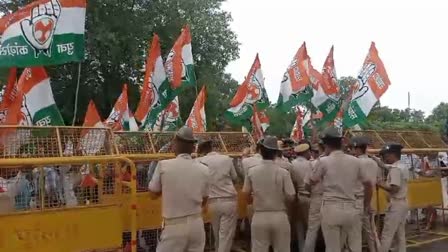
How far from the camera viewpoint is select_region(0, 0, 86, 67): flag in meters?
8.10

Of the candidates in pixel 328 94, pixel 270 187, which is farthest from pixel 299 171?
pixel 328 94

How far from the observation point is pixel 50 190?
6281 millimetres

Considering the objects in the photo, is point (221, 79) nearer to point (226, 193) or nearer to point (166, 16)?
point (166, 16)

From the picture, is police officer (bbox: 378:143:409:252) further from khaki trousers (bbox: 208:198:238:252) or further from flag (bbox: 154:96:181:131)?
flag (bbox: 154:96:181:131)

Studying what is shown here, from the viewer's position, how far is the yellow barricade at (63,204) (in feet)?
19.2

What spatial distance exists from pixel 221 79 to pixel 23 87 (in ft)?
71.6

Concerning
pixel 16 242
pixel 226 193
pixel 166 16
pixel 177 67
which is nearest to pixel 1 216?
pixel 16 242

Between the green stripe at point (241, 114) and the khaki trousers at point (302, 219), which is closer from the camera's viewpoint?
the khaki trousers at point (302, 219)

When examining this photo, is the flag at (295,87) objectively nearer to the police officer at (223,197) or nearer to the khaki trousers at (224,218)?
the police officer at (223,197)

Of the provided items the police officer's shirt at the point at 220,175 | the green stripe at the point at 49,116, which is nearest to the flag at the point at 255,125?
the police officer's shirt at the point at 220,175

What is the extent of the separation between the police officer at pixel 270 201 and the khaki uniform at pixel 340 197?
16.6 inches

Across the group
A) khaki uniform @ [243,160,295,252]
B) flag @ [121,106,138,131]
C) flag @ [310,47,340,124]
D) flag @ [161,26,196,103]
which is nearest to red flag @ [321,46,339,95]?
flag @ [310,47,340,124]

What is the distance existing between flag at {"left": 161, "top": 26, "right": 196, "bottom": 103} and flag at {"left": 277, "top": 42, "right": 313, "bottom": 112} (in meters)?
2.24

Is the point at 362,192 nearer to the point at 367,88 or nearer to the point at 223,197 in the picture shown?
the point at 223,197
